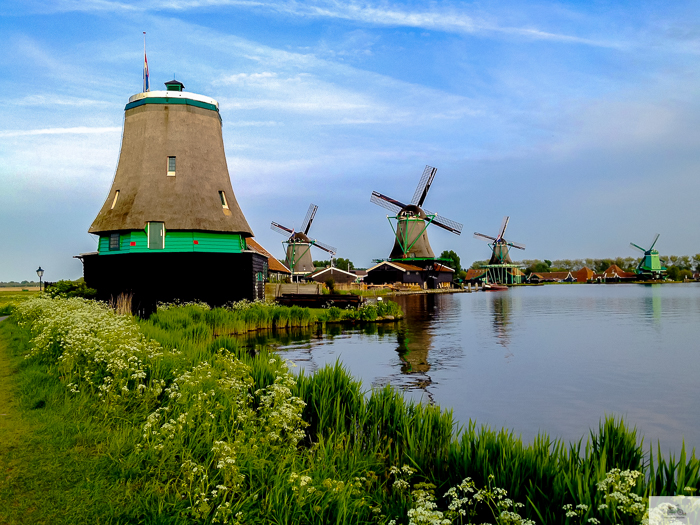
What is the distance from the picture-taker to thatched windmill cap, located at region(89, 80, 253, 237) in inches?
908

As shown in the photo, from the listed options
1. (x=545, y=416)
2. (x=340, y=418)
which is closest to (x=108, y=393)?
(x=340, y=418)

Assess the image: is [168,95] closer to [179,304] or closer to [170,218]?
[170,218]

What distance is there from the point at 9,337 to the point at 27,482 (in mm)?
11974

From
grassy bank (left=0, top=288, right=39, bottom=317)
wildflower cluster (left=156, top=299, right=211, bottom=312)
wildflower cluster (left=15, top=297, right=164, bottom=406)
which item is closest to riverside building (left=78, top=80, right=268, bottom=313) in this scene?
wildflower cluster (left=156, top=299, right=211, bottom=312)

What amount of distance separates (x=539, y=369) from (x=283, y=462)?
442 inches

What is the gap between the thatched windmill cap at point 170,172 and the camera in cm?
2306

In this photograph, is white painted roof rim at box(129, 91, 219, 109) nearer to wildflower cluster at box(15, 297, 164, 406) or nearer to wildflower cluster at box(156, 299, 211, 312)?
wildflower cluster at box(156, 299, 211, 312)

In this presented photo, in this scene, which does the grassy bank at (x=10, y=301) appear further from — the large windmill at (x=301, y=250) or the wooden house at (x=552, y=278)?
the wooden house at (x=552, y=278)

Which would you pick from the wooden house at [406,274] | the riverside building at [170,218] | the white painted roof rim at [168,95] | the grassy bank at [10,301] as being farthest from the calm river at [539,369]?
the wooden house at [406,274]

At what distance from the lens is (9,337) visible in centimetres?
1441

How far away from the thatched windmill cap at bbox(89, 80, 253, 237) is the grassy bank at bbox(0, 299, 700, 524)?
1652 cm

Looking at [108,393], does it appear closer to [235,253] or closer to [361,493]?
[361,493]

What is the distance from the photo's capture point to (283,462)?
15.0 ft

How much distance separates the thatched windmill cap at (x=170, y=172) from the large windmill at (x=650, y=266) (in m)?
109
